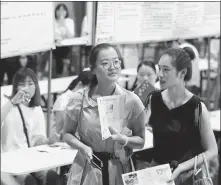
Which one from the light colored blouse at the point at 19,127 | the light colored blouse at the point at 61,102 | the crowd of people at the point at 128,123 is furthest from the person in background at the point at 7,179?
the light colored blouse at the point at 61,102

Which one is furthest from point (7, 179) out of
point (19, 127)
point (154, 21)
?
point (154, 21)

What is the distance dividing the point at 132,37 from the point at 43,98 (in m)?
0.93

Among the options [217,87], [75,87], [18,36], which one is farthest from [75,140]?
[217,87]

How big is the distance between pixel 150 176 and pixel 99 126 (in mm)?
461

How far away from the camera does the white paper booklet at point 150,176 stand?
3135 mm

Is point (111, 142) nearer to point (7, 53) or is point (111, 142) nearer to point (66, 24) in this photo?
point (7, 53)

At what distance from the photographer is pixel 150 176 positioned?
3.23 meters

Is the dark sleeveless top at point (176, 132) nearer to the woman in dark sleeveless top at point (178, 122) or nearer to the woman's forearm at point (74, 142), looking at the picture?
the woman in dark sleeveless top at point (178, 122)

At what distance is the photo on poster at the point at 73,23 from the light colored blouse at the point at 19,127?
2.05ft

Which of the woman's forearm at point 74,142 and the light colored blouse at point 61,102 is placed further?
the light colored blouse at point 61,102

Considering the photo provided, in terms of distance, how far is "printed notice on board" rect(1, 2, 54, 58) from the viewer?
3672mm

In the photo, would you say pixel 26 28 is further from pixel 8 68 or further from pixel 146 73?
pixel 146 73

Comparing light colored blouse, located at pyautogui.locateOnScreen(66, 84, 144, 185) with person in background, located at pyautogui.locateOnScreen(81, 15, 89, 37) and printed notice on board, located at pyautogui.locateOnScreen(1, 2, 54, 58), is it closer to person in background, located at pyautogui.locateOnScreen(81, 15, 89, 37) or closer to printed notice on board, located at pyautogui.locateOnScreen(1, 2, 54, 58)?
printed notice on board, located at pyautogui.locateOnScreen(1, 2, 54, 58)

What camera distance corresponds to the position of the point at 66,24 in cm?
454
